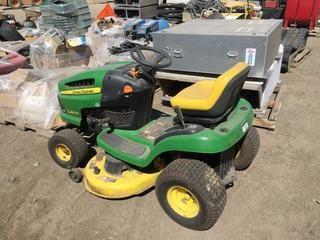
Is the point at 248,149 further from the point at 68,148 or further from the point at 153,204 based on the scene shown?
the point at 68,148

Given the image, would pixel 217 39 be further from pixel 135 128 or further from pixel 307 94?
pixel 307 94

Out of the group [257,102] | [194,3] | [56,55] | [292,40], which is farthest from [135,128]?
[194,3]

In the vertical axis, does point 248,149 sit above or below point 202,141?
below

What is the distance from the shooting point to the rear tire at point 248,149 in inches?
110

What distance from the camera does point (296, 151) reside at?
132 inches

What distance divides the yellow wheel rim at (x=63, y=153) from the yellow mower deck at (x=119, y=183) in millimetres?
510

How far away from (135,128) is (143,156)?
35 centimetres

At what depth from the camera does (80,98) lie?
9.66 feet

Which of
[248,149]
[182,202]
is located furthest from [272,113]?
[182,202]

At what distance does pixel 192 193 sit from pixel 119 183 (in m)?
0.69

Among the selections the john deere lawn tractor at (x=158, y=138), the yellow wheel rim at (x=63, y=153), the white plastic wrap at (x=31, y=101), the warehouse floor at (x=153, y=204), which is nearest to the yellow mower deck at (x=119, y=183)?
the john deere lawn tractor at (x=158, y=138)

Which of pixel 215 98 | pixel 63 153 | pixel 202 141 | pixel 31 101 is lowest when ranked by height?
pixel 63 153

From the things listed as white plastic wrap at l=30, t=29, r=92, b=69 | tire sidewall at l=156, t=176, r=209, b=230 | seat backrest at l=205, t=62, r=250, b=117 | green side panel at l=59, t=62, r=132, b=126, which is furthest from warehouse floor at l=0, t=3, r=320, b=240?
white plastic wrap at l=30, t=29, r=92, b=69

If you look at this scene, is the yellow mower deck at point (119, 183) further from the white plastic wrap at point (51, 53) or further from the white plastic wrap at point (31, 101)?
the white plastic wrap at point (51, 53)
